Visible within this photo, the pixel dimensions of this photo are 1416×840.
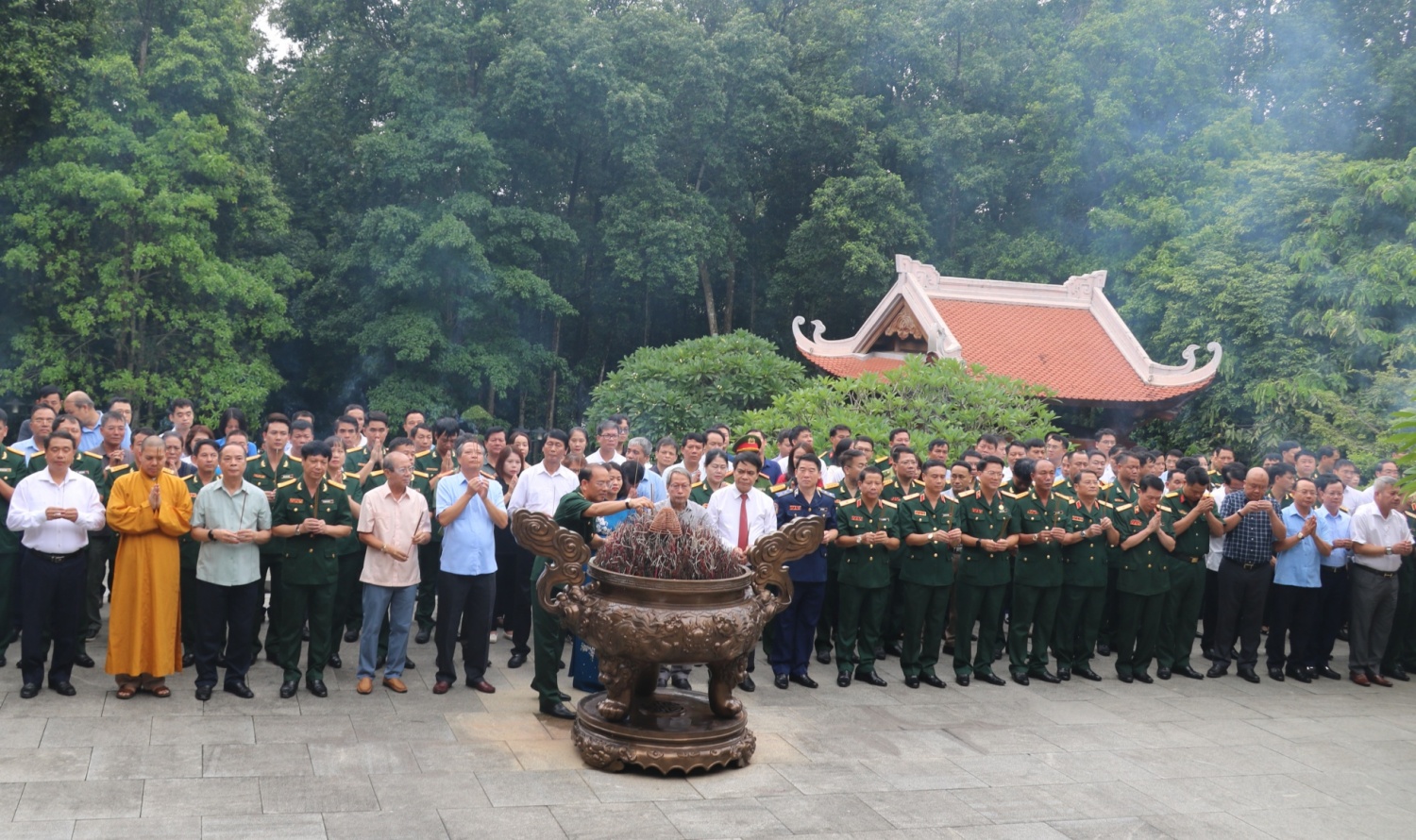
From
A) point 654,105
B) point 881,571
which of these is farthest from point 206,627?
point 654,105

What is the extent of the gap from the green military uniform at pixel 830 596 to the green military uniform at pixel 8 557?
190 inches

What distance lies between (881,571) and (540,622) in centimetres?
233

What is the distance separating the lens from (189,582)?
7184 millimetres

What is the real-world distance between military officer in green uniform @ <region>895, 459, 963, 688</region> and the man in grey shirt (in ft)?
12.8

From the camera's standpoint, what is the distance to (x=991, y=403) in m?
10.9

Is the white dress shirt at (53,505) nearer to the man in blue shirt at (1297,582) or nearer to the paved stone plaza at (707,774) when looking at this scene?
the paved stone plaza at (707,774)

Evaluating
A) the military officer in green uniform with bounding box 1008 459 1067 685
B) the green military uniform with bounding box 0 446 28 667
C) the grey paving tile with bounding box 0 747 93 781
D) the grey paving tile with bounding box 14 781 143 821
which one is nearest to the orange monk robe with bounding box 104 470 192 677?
the green military uniform with bounding box 0 446 28 667

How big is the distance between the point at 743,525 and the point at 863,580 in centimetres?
90

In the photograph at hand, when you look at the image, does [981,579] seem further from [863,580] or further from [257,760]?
[257,760]

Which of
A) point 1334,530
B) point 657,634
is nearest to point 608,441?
point 657,634

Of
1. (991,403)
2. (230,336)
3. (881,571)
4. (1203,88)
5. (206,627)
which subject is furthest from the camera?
(1203,88)

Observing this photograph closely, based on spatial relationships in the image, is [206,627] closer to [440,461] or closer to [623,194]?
[440,461]

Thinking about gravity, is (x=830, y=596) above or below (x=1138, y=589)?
below

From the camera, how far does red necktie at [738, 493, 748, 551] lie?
7.38 m
